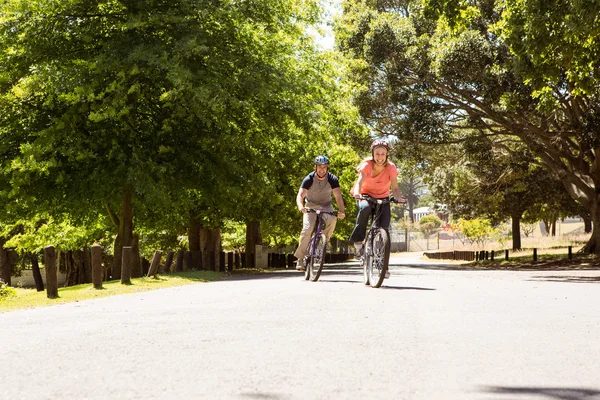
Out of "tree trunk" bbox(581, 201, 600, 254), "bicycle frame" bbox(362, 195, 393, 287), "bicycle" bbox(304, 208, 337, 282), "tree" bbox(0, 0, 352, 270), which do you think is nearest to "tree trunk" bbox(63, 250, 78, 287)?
"tree" bbox(0, 0, 352, 270)

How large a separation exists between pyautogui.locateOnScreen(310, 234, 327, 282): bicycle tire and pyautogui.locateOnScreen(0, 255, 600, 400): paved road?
13.6ft

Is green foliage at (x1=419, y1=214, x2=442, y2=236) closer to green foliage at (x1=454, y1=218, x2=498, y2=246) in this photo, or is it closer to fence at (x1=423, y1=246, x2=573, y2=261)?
fence at (x1=423, y1=246, x2=573, y2=261)

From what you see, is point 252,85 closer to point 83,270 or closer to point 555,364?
point 555,364

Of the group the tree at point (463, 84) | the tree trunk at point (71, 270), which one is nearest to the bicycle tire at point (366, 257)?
the tree at point (463, 84)

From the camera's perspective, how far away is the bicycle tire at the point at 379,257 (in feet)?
37.9

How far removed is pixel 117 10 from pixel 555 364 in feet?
61.8

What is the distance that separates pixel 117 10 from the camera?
21.6 meters

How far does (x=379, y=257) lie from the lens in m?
12.0

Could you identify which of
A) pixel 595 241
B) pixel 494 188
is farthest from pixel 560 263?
pixel 494 188

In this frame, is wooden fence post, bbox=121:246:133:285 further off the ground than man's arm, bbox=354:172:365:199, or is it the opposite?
man's arm, bbox=354:172:365:199

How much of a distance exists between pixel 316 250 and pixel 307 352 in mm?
8517

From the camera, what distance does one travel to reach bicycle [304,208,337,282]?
13.6 meters

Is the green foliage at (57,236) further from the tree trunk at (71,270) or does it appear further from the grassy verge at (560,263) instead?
the grassy verge at (560,263)

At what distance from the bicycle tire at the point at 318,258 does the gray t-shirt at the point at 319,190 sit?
559 millimetres
